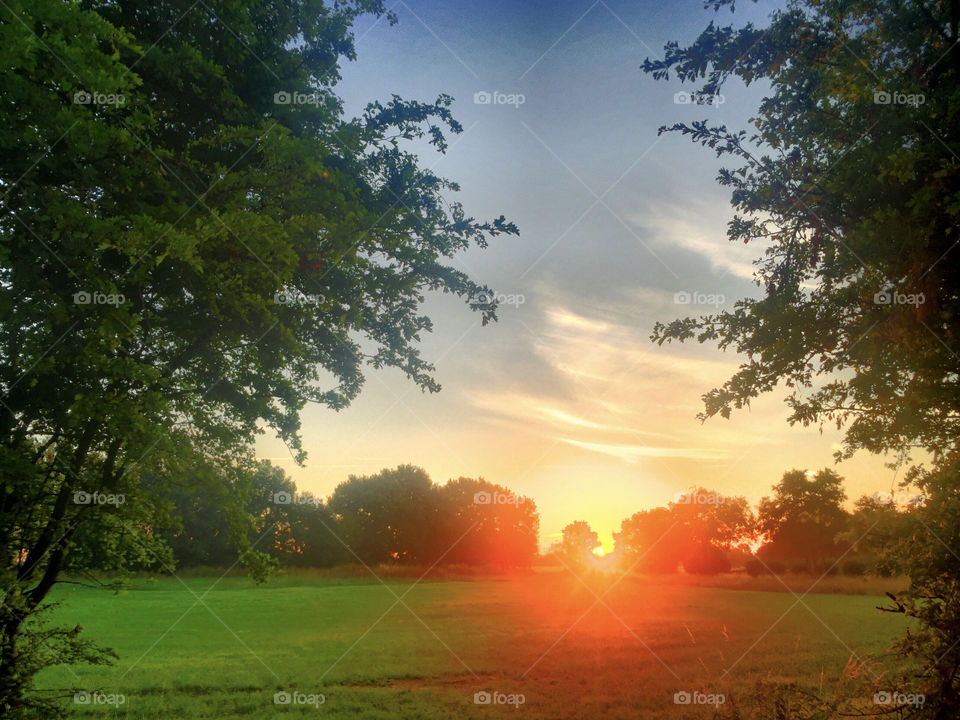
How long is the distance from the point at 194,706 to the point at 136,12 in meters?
14.7

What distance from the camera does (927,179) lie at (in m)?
8.11

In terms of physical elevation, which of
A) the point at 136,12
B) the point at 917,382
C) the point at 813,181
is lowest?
the point at 917,382

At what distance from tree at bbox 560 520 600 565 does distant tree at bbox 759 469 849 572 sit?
2790 cm

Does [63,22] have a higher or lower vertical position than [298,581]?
higher

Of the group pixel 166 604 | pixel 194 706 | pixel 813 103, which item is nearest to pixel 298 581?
pixel 166 604

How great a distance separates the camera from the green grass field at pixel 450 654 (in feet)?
44.9

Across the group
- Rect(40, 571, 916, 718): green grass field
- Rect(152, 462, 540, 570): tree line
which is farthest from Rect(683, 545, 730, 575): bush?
Rect(40, 571, 916, 718): green grass field

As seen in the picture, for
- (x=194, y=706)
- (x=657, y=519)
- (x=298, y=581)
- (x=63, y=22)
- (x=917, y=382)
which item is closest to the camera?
(x=63, y=22)

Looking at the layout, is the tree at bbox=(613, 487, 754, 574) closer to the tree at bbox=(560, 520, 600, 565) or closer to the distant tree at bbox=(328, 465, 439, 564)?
the tree at bbox=(560, 520, 600, 565)

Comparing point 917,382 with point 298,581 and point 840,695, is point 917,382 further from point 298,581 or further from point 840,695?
point 298,581

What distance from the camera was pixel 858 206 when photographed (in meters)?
9.59

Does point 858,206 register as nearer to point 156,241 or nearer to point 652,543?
point 156,241

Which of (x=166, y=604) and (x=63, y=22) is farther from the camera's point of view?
(x=166, y=604)

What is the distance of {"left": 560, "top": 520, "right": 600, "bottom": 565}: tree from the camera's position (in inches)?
2732
